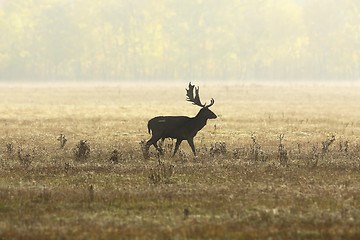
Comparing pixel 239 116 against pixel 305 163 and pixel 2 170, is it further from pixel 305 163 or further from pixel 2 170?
pixel 2 170

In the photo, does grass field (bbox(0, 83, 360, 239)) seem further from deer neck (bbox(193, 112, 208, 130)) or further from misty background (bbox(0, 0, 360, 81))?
misty background (bbox(0, 0, 360, 81))

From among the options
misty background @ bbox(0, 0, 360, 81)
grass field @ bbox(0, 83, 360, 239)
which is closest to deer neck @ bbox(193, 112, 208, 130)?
grass field @ bbox(0, 83, 360, 239)

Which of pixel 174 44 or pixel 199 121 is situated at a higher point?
pixel 174 44

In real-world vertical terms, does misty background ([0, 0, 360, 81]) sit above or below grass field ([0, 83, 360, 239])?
above

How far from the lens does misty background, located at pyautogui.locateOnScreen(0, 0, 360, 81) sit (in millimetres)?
104812

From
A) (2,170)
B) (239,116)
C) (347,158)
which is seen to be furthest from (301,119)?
(2,170)

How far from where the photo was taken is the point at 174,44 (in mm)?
108062

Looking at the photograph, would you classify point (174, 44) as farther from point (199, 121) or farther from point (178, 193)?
point (178, 193)

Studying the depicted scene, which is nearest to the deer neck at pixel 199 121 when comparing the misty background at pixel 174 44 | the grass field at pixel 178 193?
the grass field at pixel 178 193

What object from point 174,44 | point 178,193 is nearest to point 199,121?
point 178,193

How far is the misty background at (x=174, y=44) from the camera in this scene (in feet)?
344

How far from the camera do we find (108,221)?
33.5ft

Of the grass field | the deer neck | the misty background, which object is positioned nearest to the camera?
the grass field

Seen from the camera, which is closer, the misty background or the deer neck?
the deer neck
